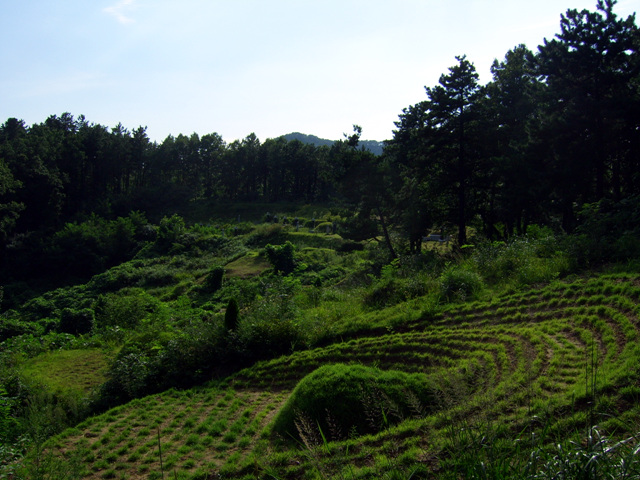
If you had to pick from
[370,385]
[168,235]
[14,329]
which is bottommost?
[14,329]

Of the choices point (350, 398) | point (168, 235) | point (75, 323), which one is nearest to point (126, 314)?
point (75, 323)

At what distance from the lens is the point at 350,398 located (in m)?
6.36

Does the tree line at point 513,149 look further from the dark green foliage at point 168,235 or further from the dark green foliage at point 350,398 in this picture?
the dark green foliage at point 168,235

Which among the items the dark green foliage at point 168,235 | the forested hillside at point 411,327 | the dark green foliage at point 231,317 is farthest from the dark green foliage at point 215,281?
the dark green foliage at point 168,235

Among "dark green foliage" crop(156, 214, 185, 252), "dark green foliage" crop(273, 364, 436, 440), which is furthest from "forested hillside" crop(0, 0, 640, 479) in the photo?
"dark green foliage" crop(156, 214, 185, 252)

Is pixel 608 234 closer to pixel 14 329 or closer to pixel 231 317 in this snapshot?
pixel 231 317

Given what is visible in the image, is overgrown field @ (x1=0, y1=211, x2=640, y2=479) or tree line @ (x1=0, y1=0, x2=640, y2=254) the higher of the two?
tree line @ (x1=0, y1=0, x2=640, y2=254)

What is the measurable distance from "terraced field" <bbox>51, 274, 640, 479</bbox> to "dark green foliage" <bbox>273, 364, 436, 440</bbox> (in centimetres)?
14

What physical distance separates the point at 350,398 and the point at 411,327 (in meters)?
4.26

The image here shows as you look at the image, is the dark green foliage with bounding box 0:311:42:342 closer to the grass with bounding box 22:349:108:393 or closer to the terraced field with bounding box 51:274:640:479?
the grass with bounding box 22:349:108:393

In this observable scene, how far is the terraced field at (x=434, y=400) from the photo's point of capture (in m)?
4.55

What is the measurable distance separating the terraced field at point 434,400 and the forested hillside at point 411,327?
0.15 ft

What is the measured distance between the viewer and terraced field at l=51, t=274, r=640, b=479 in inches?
179

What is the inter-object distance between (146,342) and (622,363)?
10239mm
